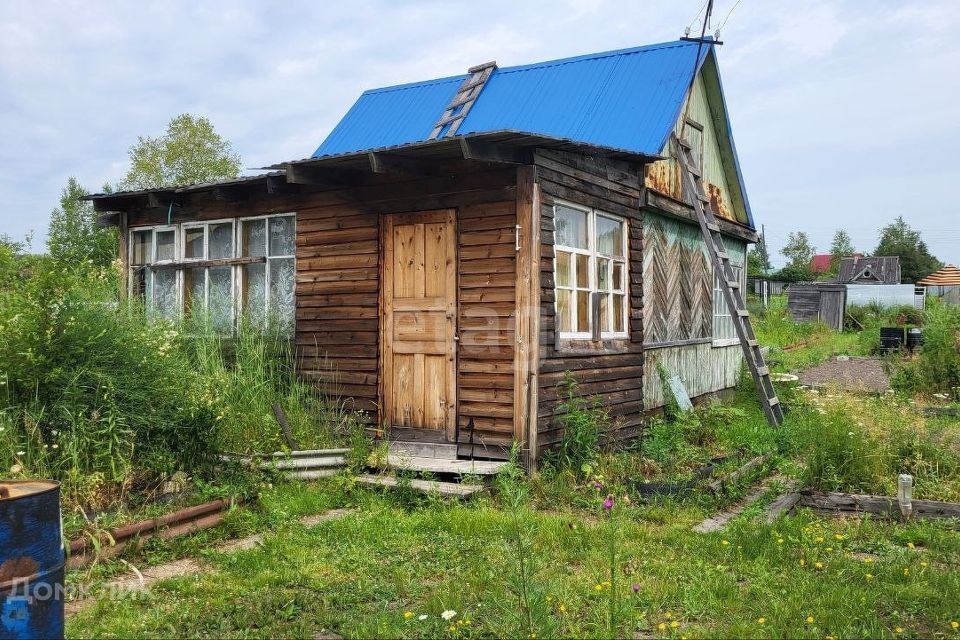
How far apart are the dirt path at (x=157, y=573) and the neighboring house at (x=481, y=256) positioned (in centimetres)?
250

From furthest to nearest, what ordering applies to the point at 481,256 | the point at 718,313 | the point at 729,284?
1. the point at 718,313
2. the point at 729,284
3. the point at 481,256

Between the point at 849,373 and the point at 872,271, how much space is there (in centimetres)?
2855

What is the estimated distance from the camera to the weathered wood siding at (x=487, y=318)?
24.0 ft

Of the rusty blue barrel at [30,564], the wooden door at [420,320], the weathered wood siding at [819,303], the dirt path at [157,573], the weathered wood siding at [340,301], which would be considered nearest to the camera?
the rusty blue barrel at [30,564]

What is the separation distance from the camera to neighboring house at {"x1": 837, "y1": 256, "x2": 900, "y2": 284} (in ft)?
132

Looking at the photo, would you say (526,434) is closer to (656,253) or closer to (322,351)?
(322,351)

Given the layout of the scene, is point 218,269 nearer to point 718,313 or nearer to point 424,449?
point 424,449

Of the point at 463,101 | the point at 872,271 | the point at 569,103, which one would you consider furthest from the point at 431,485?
the point at 872,271

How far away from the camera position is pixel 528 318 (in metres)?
7.15

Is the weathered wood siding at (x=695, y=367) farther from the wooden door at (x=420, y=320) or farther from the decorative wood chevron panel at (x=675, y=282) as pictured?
the wooden door at (x=420, y=320)

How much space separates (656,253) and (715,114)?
364cm

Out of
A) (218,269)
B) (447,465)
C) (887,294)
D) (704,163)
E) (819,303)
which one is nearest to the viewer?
(447,465)

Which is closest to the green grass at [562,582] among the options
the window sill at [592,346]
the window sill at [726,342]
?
the window sill at [592,346]

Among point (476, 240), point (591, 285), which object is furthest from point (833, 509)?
point (476, 240)
